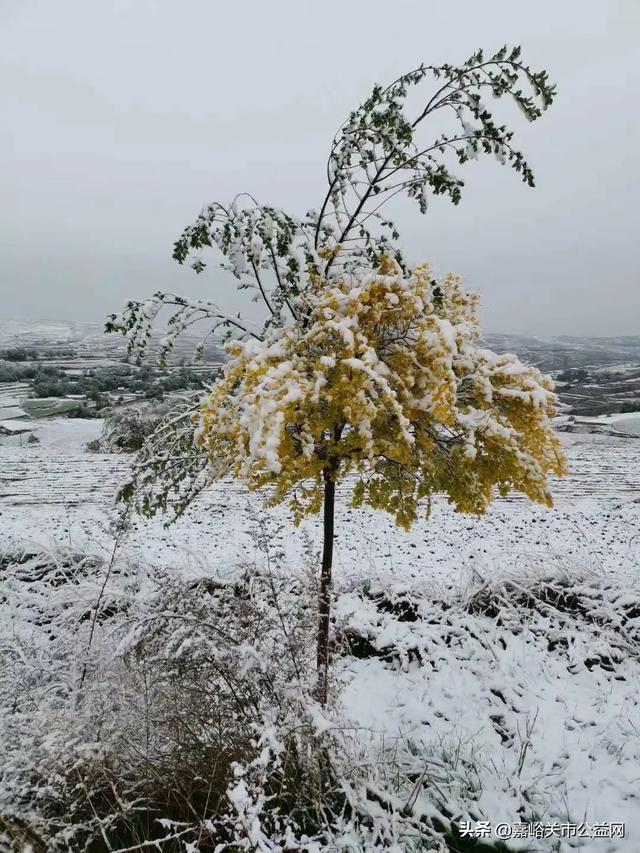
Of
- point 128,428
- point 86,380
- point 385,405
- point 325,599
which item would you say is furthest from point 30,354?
point 385,405

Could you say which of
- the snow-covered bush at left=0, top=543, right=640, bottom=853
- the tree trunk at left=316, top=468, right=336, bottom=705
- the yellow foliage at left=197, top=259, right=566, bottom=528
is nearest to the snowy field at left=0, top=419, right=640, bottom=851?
the snow-covered bush at left=0, top=543, right=640, bottom=853

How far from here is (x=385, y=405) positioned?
2699mm

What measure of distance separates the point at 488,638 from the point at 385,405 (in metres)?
3.68

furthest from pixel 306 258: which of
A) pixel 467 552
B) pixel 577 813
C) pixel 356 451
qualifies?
pixel 467 552

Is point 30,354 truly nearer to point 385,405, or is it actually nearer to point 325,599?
point 325,599

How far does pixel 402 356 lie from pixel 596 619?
14.6 feet

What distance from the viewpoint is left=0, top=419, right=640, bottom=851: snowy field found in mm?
3520

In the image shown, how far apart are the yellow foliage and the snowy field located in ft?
3.72

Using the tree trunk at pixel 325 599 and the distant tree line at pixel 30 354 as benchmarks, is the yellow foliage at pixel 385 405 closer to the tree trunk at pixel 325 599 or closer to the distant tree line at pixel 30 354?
the tree trunk at pixel 325 599

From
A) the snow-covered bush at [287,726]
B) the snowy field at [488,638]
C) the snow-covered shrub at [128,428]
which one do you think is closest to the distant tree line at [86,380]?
the snow-covered shrub at [128,428]

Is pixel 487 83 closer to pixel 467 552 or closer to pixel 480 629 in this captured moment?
pixel 480 629

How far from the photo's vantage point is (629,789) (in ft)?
11.0

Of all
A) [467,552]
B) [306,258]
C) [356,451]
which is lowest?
[467,552]

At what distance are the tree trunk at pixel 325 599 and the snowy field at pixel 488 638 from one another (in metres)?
0.18
